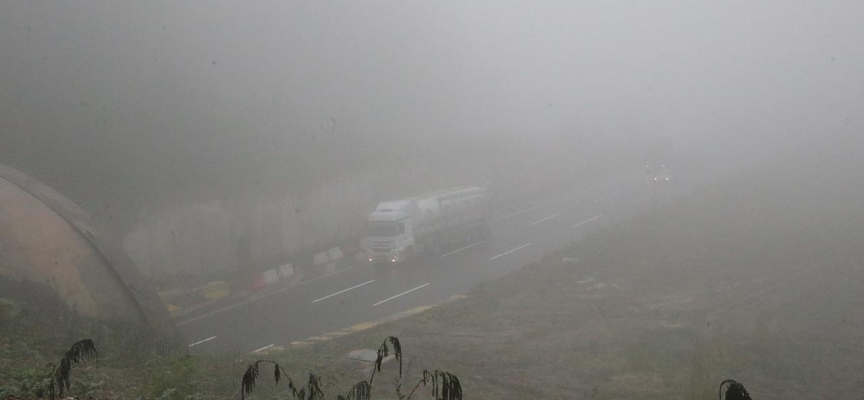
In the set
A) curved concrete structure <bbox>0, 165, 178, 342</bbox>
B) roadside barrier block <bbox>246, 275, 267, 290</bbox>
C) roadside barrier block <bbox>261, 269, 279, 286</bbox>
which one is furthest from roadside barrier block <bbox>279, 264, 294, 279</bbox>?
curved concrete structure <bbox>0, 165, 178, 342</bbox>

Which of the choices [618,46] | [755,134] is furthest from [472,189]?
[618,46]

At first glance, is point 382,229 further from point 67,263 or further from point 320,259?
point 67,263

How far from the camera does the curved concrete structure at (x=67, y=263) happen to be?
52.3 ft

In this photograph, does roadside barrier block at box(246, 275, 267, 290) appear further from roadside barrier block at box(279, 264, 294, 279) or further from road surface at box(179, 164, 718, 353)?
road surface at box(179, 164, 718, 353)

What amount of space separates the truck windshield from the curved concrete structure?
11765 mm

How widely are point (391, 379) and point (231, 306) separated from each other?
1310cm

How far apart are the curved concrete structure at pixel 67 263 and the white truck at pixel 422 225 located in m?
11.8

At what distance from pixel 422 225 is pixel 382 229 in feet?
7.48

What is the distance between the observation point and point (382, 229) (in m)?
28.8

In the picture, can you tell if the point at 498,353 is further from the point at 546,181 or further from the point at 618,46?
the point at 618,46

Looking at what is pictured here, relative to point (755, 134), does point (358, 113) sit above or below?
above

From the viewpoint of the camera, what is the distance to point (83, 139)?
28.1m

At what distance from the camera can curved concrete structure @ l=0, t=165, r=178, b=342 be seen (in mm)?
15945

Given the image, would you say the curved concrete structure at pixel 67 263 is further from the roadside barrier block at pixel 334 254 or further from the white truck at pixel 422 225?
the roadside barrier block at pixel 334 254
